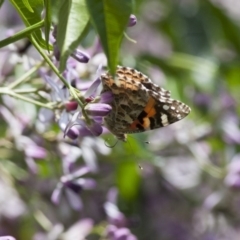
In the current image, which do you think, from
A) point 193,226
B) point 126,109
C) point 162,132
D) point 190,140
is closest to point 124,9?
point 126,109

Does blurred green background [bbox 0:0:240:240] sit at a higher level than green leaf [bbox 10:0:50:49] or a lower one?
lower

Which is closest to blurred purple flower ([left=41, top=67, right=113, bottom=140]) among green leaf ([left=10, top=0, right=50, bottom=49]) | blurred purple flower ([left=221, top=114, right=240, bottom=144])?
green leaf ([left=10, top=0, right=50, bottom=49])

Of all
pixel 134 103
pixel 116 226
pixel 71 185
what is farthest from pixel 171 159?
pixel 134 103

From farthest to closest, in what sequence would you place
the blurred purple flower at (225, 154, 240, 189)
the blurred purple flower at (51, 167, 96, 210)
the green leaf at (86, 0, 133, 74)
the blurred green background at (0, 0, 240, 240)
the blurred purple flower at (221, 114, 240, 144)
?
the blurred purple flower at (221, 114, 240, 144), the blurred purple flower at (225, 154, 240, 189), the blurred green background at (0, 0, 240, 240), the blurred purple flower at (51, 167, 96, 210), the green leaf at (86, 0, 133, 74)

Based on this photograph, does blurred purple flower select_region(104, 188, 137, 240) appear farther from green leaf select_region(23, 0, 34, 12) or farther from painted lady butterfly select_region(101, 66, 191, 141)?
green leaf select_region(23, 0, 34, 12)

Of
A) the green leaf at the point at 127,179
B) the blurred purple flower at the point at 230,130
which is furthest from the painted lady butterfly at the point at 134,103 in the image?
the blurred purple flower at the point at 230,130

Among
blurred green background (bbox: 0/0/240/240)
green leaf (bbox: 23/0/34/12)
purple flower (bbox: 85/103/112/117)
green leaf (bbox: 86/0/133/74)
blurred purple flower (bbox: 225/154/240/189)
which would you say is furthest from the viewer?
blurred purple flower (bbox: 225/154/240/189)

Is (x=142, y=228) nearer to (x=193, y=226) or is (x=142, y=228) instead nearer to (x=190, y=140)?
(x=193, y=226)

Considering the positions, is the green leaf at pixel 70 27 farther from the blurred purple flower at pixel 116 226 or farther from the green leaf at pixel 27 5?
the blurred purple flower at pixel 116 226
